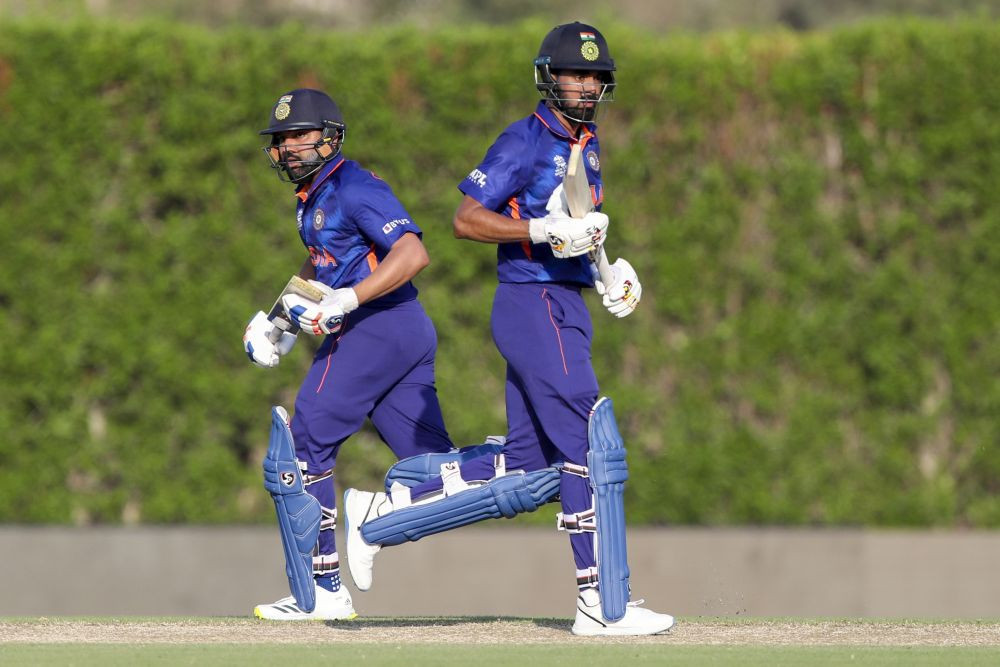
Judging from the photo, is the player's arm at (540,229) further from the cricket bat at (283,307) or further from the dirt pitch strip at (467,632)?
the dirt pitch strip at (467,632)

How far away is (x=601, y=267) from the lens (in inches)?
227

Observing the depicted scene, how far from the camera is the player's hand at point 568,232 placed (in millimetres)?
5453

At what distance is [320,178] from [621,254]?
386cm

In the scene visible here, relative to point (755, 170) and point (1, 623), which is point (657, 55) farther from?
point (1, 623)

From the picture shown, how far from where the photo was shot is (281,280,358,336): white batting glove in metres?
5.64

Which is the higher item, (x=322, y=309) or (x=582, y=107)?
(x=582, y=107)

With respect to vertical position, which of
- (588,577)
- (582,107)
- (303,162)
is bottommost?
(588,577)

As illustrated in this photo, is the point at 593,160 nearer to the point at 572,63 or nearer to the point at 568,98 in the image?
the point at 568,98

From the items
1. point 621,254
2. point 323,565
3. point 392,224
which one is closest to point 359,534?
point 323,565

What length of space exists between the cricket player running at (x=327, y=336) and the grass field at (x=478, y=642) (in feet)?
1.27

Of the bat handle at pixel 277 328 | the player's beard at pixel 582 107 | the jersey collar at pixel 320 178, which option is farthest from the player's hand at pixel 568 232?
the bat handle at pixel 277 328

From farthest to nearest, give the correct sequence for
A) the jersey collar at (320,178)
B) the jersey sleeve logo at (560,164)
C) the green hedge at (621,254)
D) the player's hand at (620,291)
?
1. the green hedge at (621,254)
2. the jersey collar at (320,178)
3. the player's hand at (620,291)
4. the jersey sleeve logo at (560,164)

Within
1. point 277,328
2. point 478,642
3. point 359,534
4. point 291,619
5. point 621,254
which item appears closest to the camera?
point 478,642

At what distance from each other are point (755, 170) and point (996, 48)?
155cm
